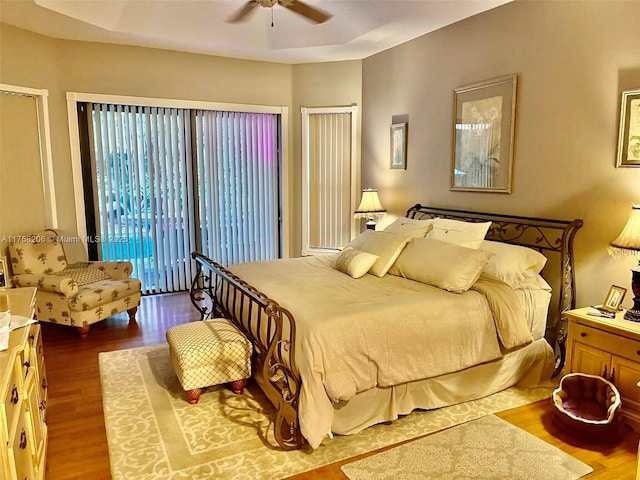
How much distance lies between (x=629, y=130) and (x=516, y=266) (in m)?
1.15

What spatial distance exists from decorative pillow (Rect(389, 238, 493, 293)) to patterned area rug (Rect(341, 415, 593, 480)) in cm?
95

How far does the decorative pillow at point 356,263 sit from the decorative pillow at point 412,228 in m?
0.56

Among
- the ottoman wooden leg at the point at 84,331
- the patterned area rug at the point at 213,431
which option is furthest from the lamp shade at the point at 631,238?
the ottoman wooden leg at the point at 84,331

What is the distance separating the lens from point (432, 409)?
10.0 feet

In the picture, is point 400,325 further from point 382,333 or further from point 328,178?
point 328,178

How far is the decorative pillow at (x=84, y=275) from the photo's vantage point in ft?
15.3

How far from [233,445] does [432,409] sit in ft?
4.29

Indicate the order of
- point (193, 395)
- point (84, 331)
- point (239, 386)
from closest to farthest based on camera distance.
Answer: point (193, 395), point (239, 386), point (84, 331)

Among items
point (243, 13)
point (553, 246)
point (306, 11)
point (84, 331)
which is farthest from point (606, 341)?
point (84, 331)

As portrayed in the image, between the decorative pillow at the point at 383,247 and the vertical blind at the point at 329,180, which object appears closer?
the decorative pillow at the point at 383,247

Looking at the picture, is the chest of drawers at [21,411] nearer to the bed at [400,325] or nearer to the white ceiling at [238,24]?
the bed at [400,325]

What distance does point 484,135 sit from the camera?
4137mm

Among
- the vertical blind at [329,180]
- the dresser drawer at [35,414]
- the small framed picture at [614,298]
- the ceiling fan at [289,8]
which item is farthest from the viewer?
the vertical blind at [329,180]

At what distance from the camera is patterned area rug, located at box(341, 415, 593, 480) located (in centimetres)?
241
